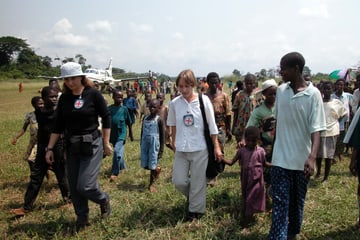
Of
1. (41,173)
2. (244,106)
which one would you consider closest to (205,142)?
(244,106)

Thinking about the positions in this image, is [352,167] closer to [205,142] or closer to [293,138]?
[293,138]

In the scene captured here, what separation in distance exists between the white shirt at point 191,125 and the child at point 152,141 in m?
1.55

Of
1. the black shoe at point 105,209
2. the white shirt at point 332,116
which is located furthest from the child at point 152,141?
the white shirt at point 332,116

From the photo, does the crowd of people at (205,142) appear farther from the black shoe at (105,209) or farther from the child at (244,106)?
the child at (244,106)

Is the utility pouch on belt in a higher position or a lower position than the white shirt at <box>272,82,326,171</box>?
lower

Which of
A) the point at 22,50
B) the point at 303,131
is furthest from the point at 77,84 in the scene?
the point at 22,50

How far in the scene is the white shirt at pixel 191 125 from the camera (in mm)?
4047

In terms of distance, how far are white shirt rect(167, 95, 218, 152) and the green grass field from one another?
0.93 metres

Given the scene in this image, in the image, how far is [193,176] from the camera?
4.11 metres

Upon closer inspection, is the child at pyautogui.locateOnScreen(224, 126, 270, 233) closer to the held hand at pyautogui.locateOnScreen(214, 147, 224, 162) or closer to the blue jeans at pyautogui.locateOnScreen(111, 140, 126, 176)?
the held hand at pyautogui.locateOnScreen(214, 147, 224, 162)

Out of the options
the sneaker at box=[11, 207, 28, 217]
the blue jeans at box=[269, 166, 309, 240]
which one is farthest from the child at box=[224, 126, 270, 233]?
the sneaker at box=[11, 207, 28, 217]

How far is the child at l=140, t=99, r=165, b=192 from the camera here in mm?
5602

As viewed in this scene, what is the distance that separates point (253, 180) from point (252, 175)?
6 centimetres

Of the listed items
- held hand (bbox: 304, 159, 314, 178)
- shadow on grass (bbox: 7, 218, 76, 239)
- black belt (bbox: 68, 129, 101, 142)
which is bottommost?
shadow on grass (bbox: 7, 218, 76, 239)
